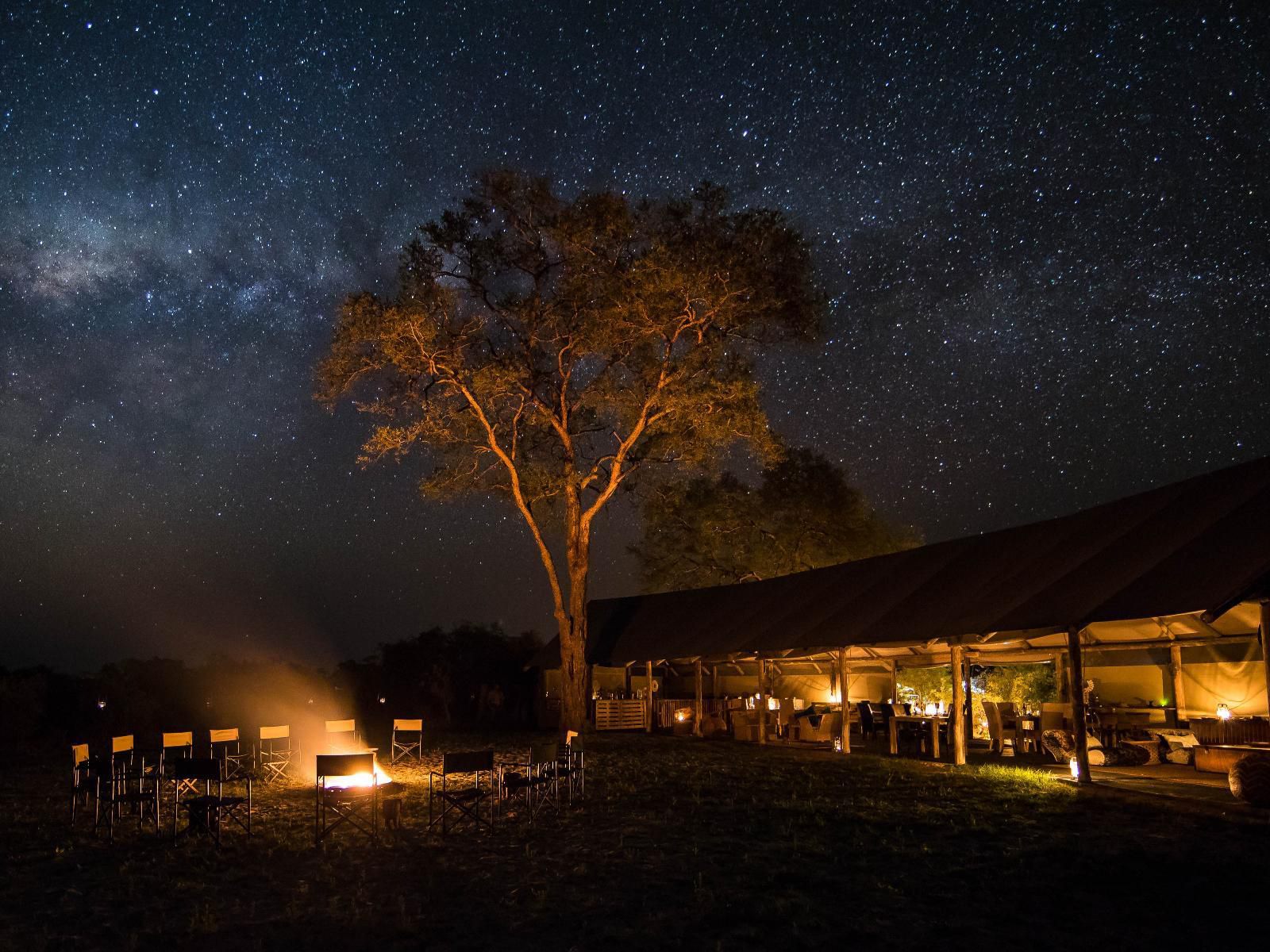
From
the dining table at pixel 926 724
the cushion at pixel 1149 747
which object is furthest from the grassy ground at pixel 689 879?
the dining table at pixel 926 724

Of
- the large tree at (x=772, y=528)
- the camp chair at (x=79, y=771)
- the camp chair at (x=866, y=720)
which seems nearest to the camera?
the camp chair at (x=79, y=771)

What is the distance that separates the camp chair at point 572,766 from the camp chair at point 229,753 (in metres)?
3.63

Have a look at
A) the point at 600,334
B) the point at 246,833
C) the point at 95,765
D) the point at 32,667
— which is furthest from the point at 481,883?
the point at 32,667

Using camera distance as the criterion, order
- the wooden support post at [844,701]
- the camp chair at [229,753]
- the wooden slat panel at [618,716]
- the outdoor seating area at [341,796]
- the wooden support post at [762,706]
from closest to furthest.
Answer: the outdoor seating area at [341,796]
the camp chair at [229,753]
the wooden support post at [844,701]
the wooden support post at [762,706]
the wooden slat panel at [618,716]

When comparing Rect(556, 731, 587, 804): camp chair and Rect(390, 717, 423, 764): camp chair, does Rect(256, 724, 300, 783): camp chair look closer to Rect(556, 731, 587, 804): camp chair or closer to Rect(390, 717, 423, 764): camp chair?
Rect(390, 717, 423, 764): camp chair

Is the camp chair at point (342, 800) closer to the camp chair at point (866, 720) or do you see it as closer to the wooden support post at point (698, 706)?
the camp chair at point (866, 720)

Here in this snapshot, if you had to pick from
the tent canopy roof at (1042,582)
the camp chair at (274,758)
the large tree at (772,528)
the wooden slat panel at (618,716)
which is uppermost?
the large tree at (772,528)

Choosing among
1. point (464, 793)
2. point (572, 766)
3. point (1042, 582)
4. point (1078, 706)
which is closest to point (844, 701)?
point (1042, 582)

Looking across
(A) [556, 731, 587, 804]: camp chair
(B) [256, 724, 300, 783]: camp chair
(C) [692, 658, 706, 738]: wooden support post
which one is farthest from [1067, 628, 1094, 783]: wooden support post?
(C) [692, 658, 706, 738]: wooden support post

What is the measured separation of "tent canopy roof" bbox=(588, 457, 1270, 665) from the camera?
11852 millimetres

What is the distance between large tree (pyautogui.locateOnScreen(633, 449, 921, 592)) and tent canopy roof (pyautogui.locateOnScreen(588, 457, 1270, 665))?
1664 cm

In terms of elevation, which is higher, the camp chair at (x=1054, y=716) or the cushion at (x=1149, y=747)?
the camp chair at (x=1054, y=716)

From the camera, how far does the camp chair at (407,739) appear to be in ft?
54.0

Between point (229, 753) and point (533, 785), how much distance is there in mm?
11720
